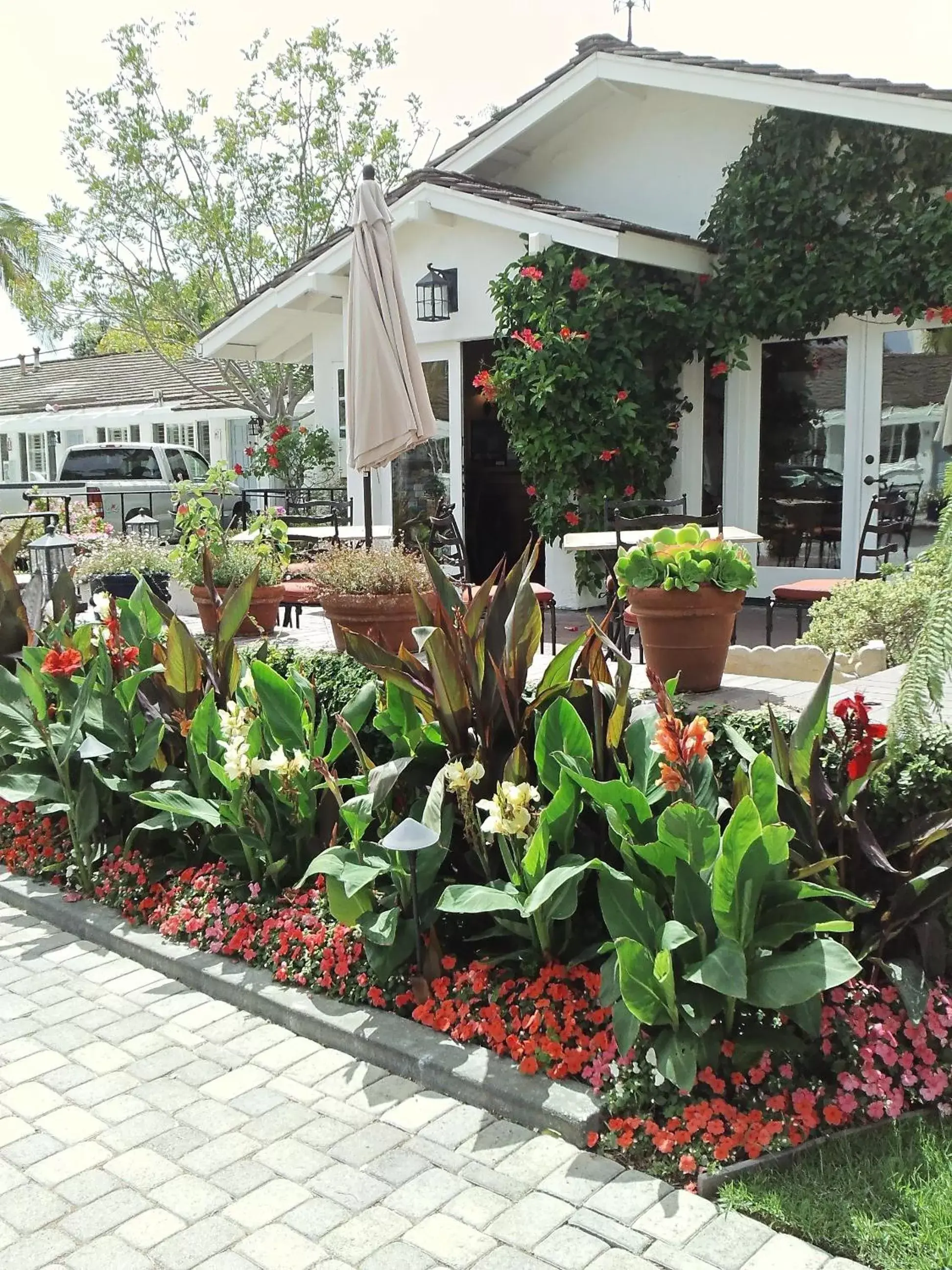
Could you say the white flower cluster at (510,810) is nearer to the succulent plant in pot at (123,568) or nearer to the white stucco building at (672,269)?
the succulent plant in pot at (123,568)

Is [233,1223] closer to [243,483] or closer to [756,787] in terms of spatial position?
[756,787]

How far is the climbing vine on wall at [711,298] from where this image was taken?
8.19 metres

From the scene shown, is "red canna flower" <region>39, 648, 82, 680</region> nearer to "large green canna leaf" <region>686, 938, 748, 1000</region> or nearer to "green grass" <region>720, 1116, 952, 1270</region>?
"large green canna leaf" <region>686, 938, 748, 1000</region>

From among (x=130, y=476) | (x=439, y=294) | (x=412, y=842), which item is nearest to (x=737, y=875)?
(x=412, y=842)

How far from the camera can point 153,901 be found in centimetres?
430

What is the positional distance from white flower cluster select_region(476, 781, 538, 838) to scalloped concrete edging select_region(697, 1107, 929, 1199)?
0.99 metres

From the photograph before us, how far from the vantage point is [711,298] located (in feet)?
29.7

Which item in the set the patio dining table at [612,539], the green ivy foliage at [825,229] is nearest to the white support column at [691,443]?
the green ivy foliage at [825,229]

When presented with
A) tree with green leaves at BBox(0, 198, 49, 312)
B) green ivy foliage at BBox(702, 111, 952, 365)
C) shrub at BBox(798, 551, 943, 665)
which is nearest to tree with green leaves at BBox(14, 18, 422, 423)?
tree with green leaves at BBox(0, 198, 49, 312)

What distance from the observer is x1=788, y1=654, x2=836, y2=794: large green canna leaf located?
3115 mm

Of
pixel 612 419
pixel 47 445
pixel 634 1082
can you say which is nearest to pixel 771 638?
pixel 612 419

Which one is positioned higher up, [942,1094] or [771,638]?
[771,638]

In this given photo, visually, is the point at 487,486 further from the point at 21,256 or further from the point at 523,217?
the point at 21,256

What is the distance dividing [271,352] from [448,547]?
150 inches
